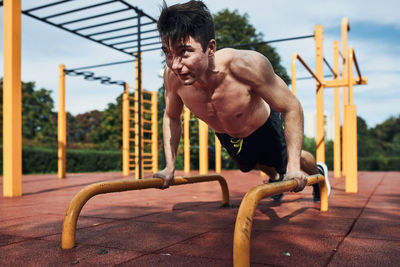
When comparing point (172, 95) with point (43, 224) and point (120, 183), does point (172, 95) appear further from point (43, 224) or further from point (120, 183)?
point (43, 224)

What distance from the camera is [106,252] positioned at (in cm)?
153

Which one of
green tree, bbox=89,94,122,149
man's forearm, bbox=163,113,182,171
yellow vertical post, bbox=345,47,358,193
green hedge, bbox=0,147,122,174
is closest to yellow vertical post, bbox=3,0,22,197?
man's forearm, bbox=163,113,182,171

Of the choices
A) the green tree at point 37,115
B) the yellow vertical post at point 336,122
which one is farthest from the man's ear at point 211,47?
the green tree at point 37,115

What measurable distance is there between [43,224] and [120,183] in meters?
0.81

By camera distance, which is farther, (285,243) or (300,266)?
(285,243)

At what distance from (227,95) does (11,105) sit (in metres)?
3.10

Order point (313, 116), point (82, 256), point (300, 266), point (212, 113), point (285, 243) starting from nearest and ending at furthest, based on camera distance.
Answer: point (300, 266) < point (82, 256) < point (285, 243) < point (212, 113) < point (313, 116)

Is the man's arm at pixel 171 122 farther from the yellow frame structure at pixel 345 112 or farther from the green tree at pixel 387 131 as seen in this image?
the green tree at pixel 387 131

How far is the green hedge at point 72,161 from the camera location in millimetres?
11875

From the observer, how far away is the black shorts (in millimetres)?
2434

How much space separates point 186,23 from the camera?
5.00 ft

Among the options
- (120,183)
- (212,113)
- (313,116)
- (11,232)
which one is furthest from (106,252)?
(313,116)

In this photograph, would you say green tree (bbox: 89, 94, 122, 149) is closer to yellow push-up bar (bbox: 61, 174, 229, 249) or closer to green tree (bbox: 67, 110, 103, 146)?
green tree (bbox: 67, 110, 103, 146)

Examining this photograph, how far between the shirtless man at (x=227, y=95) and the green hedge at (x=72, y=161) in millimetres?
10851
